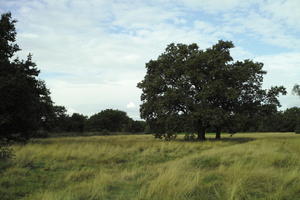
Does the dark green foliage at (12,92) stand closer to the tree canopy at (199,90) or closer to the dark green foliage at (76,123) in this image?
the tree canopy at (199,90)

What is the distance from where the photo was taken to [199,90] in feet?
98.8

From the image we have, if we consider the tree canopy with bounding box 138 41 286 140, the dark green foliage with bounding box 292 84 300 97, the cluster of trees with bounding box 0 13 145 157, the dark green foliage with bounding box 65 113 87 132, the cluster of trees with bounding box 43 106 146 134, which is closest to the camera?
the cluster of trees with bounding box 0 13 145 157

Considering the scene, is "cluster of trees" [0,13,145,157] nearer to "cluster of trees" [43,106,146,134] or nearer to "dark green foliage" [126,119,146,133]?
"cluster of trees" [43,106,146,134]

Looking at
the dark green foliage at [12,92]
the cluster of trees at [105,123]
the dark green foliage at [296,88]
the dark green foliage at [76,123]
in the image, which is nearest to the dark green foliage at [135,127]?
the cluster of trees at [105,123]

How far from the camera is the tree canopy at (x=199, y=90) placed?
91.2 feet

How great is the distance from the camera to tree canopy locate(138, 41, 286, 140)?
2781cm

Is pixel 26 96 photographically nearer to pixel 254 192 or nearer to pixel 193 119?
pixel 254 192

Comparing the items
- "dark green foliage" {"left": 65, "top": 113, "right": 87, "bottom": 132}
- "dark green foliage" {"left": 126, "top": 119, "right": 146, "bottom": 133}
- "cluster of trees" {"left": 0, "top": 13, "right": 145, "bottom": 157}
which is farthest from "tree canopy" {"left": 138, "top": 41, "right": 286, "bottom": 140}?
"dark green foliage" {"left": 126, "top": 119, "right": 146, "bottom": 133}

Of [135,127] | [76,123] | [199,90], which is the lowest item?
[135,127]

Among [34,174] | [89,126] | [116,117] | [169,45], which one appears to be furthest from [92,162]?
[116,117]

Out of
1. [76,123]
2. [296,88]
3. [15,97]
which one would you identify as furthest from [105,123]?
[15,97]

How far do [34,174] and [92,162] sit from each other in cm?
347

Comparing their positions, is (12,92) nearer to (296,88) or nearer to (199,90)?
(199,90)

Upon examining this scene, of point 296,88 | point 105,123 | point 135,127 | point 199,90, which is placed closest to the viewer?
point 199,90
